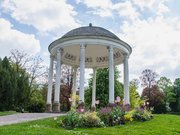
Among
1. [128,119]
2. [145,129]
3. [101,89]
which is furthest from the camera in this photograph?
[101,89]

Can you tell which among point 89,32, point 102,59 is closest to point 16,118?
point 89,32

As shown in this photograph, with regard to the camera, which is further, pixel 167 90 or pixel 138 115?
pixel 167 90

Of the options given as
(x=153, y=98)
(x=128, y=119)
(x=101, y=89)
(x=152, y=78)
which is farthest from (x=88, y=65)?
(x=152, y=78)

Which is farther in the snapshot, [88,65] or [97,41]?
[88,65]

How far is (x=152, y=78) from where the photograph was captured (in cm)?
6481

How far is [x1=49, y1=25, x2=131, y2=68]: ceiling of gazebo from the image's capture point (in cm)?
2633

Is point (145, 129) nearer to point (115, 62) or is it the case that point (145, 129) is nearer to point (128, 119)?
point (128, 119)

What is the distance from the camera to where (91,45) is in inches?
1150

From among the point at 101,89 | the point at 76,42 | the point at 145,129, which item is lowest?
the point at 145,129

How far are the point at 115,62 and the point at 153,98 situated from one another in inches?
1099

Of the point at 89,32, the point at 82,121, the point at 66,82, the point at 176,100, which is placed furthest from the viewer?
the point at 176,100

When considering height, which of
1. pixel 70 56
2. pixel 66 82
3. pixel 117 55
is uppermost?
pixel 70 56

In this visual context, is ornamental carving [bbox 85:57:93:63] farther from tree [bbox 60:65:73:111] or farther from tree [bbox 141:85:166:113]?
tree [bbox 141:85:166:113]

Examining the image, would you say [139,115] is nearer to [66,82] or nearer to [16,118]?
[16,118]
